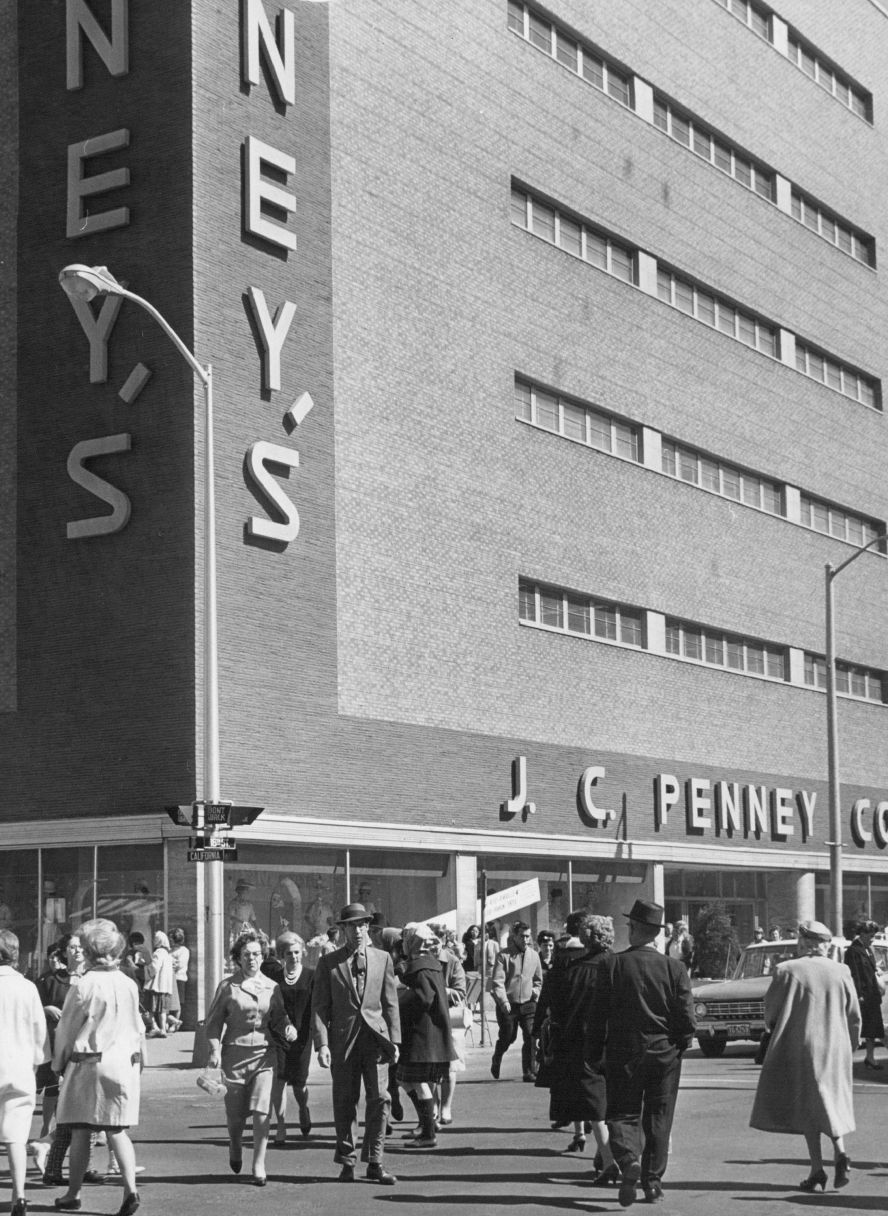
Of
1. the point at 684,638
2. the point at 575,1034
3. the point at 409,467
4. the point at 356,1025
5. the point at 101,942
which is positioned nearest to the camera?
the point at 101,942

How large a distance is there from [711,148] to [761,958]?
28500mm

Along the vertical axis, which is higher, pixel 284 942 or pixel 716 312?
pixel 716 312

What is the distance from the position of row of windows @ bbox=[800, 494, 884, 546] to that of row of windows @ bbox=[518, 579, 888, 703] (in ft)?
12.9

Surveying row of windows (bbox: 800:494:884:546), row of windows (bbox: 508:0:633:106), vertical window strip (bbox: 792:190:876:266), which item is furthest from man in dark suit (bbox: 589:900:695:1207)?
vertical window strip (bbox: 792:190:876:266)

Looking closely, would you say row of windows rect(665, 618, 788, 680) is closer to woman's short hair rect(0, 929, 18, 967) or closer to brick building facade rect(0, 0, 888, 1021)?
brick building facade rect(0, 0, 888, 1021)

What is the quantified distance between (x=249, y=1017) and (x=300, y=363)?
806 inches

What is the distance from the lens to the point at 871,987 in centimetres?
2175

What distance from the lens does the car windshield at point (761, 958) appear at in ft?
85.0

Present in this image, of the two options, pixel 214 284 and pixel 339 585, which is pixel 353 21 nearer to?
pixel 214 284

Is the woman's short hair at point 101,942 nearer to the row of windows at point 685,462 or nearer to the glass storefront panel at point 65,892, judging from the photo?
the glass storefront panel at point 65,892

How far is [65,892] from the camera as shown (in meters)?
31.4

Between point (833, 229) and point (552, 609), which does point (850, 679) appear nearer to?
point (833, 229)

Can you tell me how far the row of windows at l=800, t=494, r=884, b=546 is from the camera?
170 feet

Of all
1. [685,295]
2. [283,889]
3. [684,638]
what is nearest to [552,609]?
[684,638]
